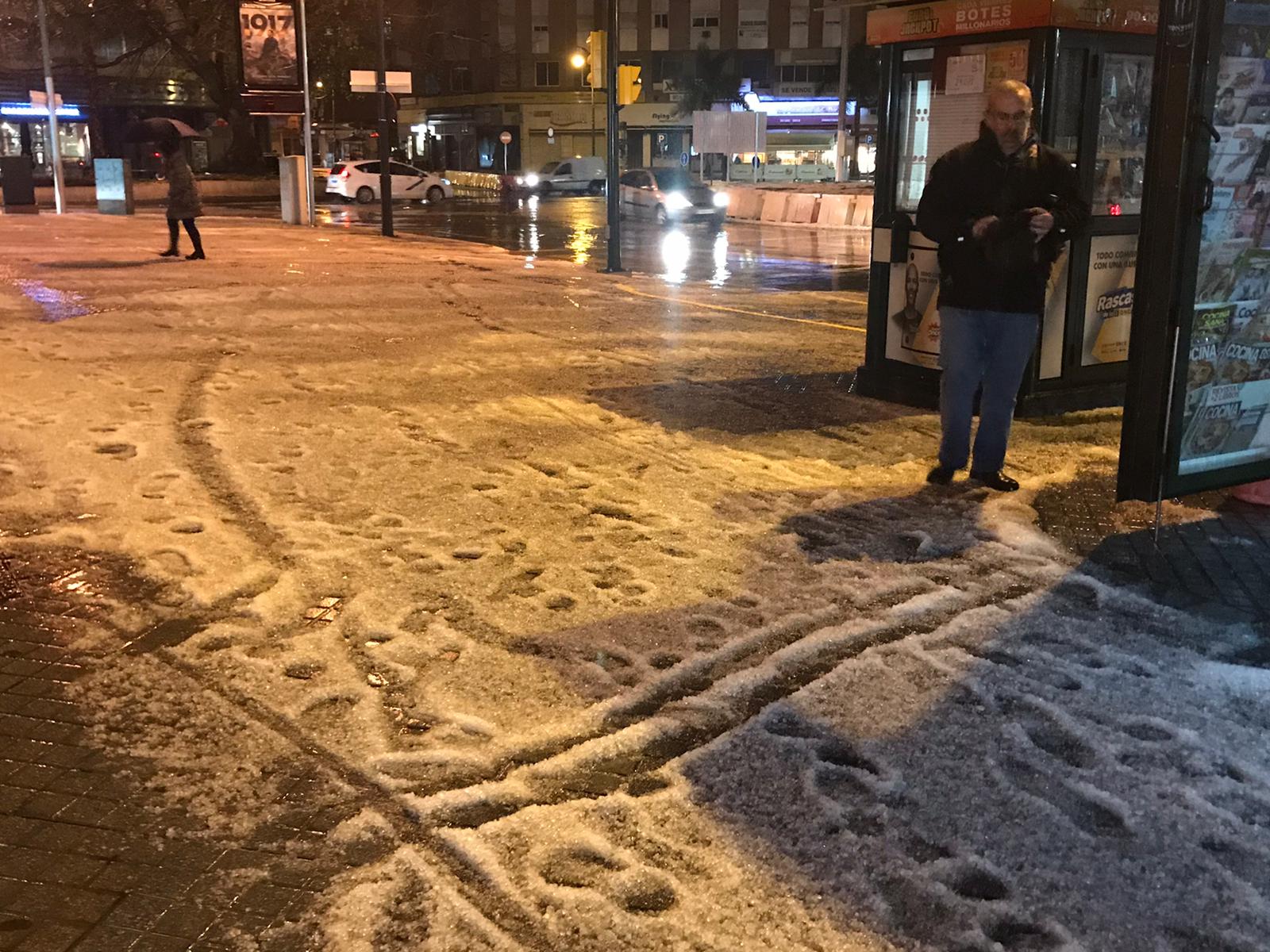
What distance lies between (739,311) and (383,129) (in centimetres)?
1721

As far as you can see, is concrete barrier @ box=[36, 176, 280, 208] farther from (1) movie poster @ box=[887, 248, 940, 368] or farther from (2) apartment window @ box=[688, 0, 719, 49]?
(1) movie poster @ box=[887, 248, 940, 368]

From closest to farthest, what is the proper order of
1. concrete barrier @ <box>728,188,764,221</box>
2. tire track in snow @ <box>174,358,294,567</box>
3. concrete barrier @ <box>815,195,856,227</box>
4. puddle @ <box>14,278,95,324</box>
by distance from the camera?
tire track in snow @ <box>174,358,294,567</box>
puddle @ <box>14,278,95,324</box>
concrete barrier @ <box>815,195,856,227</box>
concrete barrier @ <box>728,188,764,221</box>

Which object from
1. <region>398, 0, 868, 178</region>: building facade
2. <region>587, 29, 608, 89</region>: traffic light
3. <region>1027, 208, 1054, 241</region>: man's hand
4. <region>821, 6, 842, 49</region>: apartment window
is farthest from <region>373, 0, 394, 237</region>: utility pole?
<region>821, 6, 842, 49</region>: apartment window

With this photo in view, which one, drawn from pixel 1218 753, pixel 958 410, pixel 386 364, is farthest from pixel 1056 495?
pixel 386 364

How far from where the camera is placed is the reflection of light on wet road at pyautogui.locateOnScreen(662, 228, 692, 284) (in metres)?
18.1

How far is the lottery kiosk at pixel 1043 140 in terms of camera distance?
7352 mm

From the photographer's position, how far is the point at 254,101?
94.5ft

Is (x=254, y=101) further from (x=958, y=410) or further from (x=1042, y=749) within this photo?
(x=1042, y=749)

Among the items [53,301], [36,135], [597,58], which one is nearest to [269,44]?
[597,58]

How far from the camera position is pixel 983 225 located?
230 inches

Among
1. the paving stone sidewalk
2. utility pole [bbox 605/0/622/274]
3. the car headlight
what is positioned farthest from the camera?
the car headlight

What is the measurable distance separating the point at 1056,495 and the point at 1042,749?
291cm

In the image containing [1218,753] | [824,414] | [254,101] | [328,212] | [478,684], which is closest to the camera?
[1218,753]

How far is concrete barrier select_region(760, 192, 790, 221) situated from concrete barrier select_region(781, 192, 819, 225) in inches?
5.6
